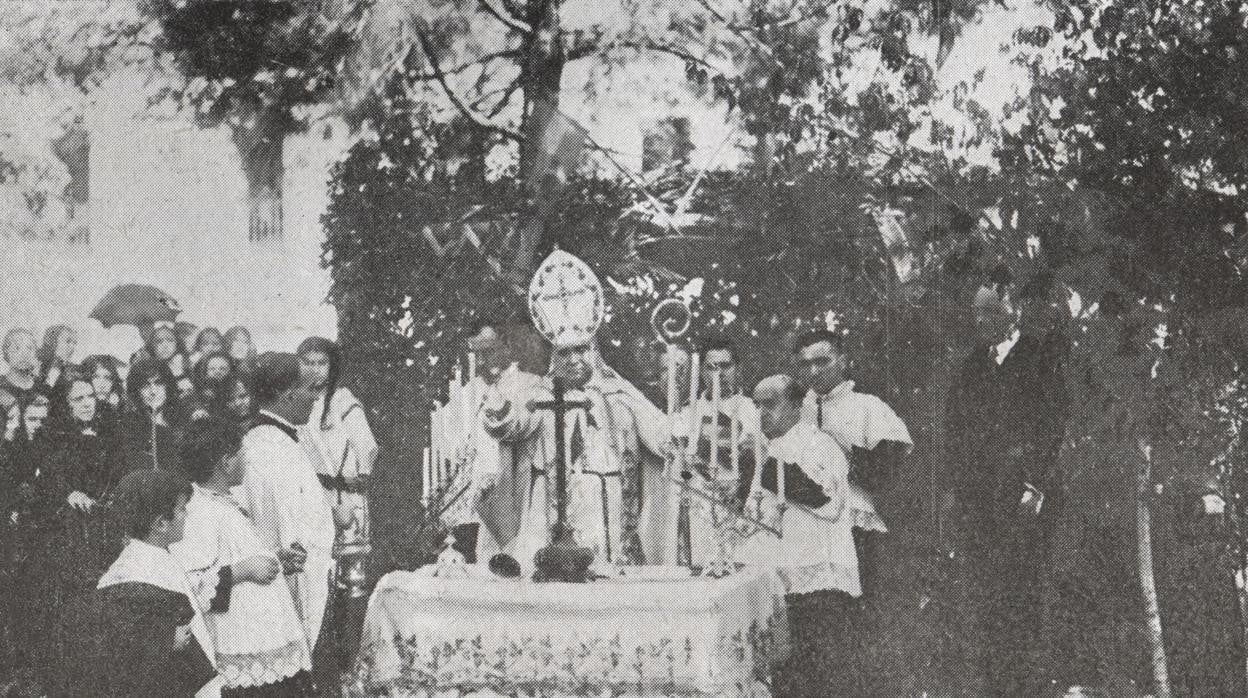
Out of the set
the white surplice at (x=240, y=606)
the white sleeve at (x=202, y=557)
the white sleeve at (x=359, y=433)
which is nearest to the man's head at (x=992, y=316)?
the white sleeve at (x=359, y=433)

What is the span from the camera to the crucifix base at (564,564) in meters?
4.60

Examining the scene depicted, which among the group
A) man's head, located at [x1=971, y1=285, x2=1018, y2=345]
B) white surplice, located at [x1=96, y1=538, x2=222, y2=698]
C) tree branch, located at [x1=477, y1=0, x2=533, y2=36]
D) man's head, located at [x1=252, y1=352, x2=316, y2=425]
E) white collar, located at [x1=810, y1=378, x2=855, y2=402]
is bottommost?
white surplice, located at [x1=96, y1=538, x2=222, y2=698]

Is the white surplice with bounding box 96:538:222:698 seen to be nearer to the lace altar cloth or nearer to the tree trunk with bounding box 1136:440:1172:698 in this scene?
the lace altar cloth

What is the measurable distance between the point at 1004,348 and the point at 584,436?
150 centimetres

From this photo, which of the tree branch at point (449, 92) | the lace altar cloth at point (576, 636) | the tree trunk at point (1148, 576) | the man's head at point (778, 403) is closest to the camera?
the lace altar cloth at point (576, 636)

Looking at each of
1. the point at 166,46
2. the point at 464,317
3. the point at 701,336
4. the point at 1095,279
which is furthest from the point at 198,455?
the point at 1095,279

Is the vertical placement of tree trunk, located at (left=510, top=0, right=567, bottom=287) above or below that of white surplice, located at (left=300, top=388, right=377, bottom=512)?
above

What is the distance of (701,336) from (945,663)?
1403mm

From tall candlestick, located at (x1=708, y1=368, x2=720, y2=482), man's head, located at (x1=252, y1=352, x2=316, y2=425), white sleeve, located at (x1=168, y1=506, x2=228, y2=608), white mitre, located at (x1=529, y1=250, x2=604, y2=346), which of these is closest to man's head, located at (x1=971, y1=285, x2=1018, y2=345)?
tall candlestick, located at (x1=708, y1=368, x2=720, y2=482)

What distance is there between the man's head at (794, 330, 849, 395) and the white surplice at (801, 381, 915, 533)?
3cm

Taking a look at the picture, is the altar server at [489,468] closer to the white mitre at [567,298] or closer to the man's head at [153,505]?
the white mitre at [567,298]

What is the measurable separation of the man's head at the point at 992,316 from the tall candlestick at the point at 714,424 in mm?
925

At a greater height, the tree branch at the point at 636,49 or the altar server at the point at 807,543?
the tree branch at the point at 636,49

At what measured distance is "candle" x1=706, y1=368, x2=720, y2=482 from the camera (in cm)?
464
